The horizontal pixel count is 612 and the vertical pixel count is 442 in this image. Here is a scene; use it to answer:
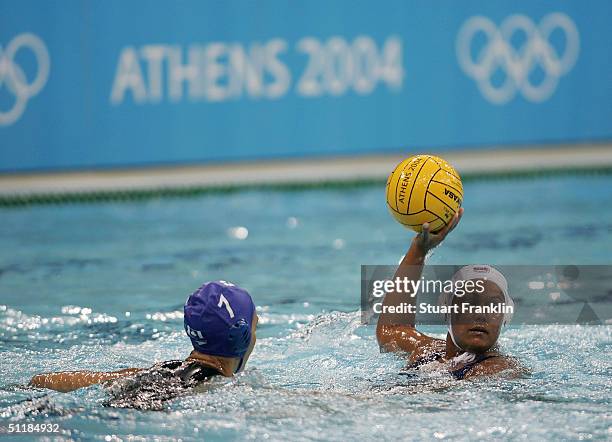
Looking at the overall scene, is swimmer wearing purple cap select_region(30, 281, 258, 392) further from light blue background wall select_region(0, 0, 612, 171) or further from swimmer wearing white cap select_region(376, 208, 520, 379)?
light blue background wall select_region(0, 0, 612, 171)

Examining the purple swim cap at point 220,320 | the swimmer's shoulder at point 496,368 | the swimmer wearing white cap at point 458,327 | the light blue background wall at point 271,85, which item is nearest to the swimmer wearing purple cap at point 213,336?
the purple swim cap at point 220,320

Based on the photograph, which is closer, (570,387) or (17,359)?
(570,387)

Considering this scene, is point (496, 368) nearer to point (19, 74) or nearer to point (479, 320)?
point (479, 320)

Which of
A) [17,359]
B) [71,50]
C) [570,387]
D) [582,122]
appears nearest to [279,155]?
[71,50]

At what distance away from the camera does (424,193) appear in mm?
3283

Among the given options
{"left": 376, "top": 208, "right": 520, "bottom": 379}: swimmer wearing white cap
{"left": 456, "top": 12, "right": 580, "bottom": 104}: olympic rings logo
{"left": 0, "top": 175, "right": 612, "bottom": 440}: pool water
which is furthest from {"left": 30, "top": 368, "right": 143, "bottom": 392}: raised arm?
{"left": 456, "top": 12, "right": 580, "bottom": 104}: olympic rings logo

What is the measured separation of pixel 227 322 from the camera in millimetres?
2904

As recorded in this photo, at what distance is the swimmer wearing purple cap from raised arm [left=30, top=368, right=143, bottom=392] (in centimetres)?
9

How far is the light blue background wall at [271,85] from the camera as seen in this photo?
26.0 ft

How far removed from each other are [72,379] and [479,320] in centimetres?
130

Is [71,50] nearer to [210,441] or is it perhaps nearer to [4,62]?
[4,62]

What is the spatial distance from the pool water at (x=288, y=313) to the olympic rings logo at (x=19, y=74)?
0.85 meters

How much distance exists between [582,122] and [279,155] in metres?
2.63

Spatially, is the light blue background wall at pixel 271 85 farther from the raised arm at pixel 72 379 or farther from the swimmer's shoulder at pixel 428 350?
the raised arm at pixel 72 379
